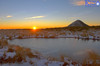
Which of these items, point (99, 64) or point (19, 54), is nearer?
point (99, 64)

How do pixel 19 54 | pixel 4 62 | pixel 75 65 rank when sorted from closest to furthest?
pixel 75 65
pixel 4 62
pixel 19 54

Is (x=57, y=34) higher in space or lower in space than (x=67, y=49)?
higher

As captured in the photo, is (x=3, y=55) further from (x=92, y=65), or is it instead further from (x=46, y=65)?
(x=92, y=65)

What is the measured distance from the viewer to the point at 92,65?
16.3 ft

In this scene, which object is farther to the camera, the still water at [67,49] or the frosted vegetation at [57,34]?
the frosted vegetation at [57,34]

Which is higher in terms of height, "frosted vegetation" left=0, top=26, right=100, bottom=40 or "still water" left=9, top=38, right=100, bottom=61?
"frosted vegetation" left=0, top=26, right=100, bottom=40

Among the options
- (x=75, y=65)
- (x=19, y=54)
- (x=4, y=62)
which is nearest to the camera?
(x=75, y=65)

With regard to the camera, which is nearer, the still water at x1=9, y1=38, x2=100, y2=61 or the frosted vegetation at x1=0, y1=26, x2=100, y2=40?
the still water at x1=9, y1=38, x2=100, y2=61

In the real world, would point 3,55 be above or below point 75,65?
above

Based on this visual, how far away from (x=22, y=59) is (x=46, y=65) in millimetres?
1523

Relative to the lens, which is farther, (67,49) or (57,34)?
(57,34)

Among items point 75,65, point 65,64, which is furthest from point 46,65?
point 75,65

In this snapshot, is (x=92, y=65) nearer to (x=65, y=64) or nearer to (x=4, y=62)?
(x=65, y=64)

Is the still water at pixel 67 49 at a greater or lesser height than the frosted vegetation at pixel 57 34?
lesser
